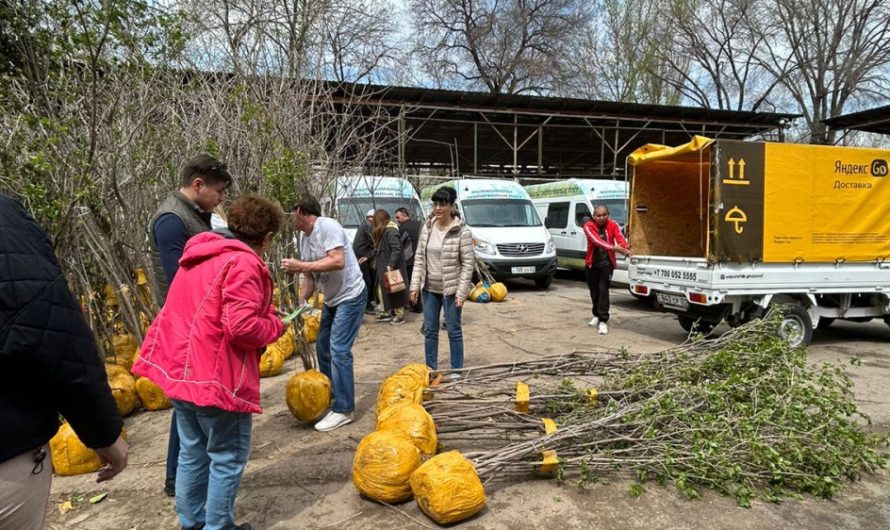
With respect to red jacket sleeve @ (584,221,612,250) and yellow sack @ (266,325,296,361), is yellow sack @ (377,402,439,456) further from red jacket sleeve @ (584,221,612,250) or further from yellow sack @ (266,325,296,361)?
red jacket sleeve @ (584,221,612,250)

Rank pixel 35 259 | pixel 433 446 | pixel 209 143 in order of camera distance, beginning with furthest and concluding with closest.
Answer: pixel 209 143, pixel 433 446, pixel 35 259

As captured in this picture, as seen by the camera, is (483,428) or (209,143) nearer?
(483,428)

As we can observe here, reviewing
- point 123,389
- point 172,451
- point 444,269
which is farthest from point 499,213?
point 172,451

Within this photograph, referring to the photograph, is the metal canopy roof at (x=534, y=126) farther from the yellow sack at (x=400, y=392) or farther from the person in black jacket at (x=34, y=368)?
the person in black jacket at (x=34, y=368)

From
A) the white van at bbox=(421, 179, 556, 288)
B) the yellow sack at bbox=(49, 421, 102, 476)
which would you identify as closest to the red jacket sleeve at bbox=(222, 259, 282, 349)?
the yellow sack at bbox=(49, 421, 102, 476)

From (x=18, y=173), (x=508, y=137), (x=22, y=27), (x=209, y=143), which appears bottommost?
(x=18, y=173)

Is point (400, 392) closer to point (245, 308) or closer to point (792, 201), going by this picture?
point (245, 308)

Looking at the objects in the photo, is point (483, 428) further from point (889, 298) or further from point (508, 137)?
point (508, 137)

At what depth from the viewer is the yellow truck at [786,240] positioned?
6074 millimetres

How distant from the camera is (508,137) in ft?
71.6

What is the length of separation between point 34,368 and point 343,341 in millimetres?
2676

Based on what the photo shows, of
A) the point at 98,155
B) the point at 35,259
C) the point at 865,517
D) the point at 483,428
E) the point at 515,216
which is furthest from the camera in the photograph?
the point at 515,216

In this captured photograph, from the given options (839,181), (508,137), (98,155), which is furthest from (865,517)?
(508,137)

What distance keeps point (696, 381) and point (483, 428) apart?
1.69 metres
